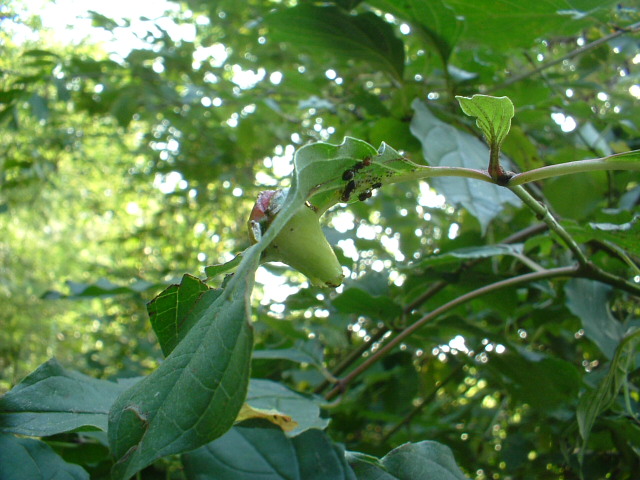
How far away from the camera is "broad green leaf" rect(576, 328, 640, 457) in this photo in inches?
15.0

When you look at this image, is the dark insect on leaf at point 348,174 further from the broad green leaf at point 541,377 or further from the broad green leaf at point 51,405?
the broad green leaf at point 541,377

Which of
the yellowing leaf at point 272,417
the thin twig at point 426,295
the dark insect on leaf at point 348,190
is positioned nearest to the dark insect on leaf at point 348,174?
the dark insect on leaf at point 348,190

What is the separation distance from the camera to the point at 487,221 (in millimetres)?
464

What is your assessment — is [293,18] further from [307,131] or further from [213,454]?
[307,131]

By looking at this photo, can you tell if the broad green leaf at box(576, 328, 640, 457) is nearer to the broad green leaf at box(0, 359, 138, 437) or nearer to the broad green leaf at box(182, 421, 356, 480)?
the broad green leaf at box(182, 421, 356, 480)

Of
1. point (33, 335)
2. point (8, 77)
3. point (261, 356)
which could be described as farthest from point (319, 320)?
point (33, 335)

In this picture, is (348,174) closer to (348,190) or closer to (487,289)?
(348,190)

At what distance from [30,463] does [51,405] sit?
3 centimetres

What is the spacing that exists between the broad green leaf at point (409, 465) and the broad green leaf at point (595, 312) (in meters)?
0.22

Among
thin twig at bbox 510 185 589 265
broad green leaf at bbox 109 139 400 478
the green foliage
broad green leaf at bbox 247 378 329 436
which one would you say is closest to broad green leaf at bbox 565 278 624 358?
the green foliage

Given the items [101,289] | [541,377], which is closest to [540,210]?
[541,377]

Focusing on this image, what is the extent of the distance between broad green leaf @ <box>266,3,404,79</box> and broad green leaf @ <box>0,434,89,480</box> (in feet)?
1.47

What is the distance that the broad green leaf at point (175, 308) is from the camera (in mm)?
270

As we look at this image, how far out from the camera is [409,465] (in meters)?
0.32
